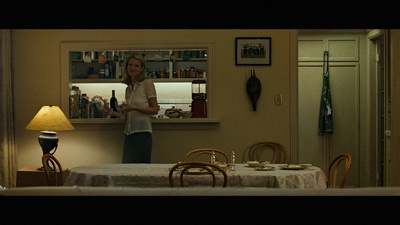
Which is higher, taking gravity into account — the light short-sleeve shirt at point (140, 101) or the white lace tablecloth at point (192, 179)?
the light short-sleeve shirt at point (140, 101)

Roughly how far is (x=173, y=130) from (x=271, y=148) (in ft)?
3.78

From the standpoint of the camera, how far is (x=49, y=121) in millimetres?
4703

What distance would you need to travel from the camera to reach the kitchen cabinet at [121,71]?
523cm

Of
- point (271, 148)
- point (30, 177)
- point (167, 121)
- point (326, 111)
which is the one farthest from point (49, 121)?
point (326, 111)

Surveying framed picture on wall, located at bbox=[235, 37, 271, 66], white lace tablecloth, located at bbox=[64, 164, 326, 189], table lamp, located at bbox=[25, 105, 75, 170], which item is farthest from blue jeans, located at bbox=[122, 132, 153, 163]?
framed picture on wall, located at bbox=[235, 37, 271, 66]

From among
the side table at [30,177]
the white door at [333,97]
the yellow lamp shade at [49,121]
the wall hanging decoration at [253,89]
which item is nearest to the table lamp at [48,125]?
the yellow lamp shade at [49,121]

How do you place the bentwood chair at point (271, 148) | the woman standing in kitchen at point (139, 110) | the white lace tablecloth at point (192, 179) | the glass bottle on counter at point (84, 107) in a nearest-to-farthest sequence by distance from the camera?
1. the white lace tablecloth at point (192, 179)
2. the woman standing in kitchen at point (139, 110)
3. the bentwood chair at point (271, 148)
4. the glass bottle on counter at point (84, 107)

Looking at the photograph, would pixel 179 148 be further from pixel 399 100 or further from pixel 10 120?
pixel 399 100

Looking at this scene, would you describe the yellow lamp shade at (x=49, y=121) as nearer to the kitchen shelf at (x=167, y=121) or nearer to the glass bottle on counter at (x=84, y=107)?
the kitchen shelf at (x=167, y=121)

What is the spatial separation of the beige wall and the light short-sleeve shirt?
2.13ft

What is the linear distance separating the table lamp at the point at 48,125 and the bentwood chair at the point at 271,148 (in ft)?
6.74
